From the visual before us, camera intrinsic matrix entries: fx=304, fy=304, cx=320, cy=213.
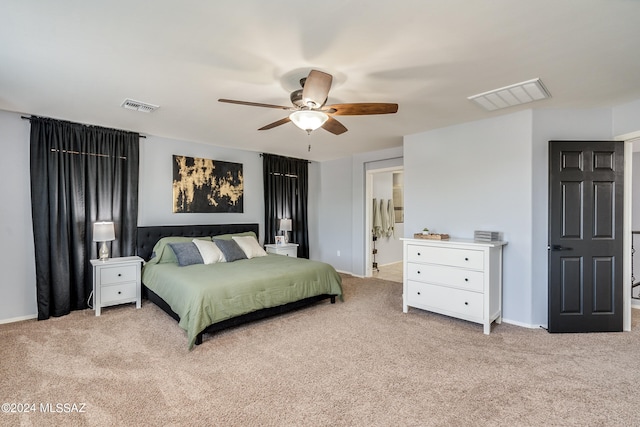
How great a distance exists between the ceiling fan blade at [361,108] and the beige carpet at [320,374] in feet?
7.01

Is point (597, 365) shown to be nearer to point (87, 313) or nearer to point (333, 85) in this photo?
point (333, 85)

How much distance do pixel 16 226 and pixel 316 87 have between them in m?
3.97

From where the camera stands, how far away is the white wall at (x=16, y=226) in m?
3.53

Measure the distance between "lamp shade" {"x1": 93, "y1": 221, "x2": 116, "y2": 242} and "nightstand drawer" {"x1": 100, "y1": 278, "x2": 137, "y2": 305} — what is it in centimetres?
60

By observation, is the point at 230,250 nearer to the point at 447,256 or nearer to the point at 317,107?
the point at 317,107

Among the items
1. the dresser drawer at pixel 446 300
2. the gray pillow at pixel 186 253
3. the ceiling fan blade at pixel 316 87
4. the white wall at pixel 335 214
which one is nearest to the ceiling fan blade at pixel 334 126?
the ceiling fan blade at pixel 316 87

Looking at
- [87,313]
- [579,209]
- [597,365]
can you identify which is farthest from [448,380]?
[87,313]

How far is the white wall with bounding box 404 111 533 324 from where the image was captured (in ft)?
11.4

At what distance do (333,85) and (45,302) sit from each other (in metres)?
4.13

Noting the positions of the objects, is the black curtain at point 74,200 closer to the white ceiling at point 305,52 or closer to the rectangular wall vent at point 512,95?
the white ceiling at point 305,52

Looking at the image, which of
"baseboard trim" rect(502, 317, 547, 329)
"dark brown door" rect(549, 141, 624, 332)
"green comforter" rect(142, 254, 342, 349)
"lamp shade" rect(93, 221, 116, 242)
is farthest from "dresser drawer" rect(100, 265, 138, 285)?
"dark brown door" rect(549, 141, 624, 332)

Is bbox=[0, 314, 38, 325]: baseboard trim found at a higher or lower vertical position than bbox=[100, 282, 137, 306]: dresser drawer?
lower

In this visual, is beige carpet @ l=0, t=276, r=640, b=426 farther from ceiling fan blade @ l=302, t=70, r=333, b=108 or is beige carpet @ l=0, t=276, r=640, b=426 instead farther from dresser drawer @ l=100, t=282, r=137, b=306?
ceiling fan blade @ l=302, t=70, r=333, b=108

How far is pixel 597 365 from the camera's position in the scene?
2.54 metres
